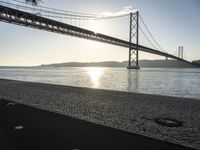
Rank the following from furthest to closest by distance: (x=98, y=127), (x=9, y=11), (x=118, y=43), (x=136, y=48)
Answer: (x=136, y=48) → (x=118, y=43) → (x=9, y=11) → (x=98, y=127)

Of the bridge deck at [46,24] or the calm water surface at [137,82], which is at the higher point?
the bridge deck at [46,24]

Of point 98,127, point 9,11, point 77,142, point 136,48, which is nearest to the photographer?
point 77,142

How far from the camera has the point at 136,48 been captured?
6800cm

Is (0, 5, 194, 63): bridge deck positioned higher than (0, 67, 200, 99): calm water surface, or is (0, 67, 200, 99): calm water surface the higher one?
(0, 5, 194, 63): bridge deck

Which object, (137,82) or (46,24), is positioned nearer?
(137,82)

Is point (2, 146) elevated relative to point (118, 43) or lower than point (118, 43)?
lower

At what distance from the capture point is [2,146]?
418 cm

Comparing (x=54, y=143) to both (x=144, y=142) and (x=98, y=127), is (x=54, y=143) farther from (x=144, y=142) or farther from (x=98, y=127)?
(x=144, y=142)

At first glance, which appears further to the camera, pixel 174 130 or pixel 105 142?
pixel 174 130

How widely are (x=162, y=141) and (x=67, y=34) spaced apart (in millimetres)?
42113

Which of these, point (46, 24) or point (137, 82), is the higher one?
point (46, 24)

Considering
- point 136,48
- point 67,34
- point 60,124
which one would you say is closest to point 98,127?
point 60,124

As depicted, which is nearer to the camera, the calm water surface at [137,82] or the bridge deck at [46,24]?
the calm water surface at [137,82]

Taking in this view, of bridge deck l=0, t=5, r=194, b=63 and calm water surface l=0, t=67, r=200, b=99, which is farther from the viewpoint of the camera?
bridge deck l=0, t=5, r=194, b=63
